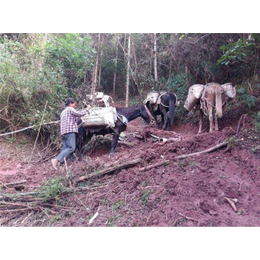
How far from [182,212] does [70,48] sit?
7.45 m

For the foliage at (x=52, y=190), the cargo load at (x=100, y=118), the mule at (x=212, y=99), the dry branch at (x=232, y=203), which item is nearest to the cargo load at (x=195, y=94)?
the mule at (x=212, y=99)

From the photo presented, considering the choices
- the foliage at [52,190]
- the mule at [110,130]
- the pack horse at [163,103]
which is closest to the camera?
the foliage at [52,190]

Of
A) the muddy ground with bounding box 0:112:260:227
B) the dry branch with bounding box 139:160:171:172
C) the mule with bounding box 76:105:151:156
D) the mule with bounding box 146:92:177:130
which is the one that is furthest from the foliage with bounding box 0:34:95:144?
the dry branch with bounding box 139:160:171:172

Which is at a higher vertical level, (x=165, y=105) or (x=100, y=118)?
(x=165, y=105)

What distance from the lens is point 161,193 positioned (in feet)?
12.8

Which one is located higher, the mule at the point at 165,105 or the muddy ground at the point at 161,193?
the mule at the point at 165,105

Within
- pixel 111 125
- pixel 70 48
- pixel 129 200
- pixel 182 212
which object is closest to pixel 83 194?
pixel 129 200

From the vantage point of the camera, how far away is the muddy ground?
3426 mm

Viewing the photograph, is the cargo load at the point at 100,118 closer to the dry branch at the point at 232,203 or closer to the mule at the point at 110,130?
the mule at the point at 110,130

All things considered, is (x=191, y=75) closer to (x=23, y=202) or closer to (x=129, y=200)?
(x=129, y=200)

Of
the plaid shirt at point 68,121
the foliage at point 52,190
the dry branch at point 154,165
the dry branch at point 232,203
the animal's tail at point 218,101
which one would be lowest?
the foliage at point 52,190

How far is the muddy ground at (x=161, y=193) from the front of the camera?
11.2 feet

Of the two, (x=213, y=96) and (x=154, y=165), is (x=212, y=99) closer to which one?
(x=213, y=96)

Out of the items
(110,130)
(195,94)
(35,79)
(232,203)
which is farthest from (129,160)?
(35,79)
